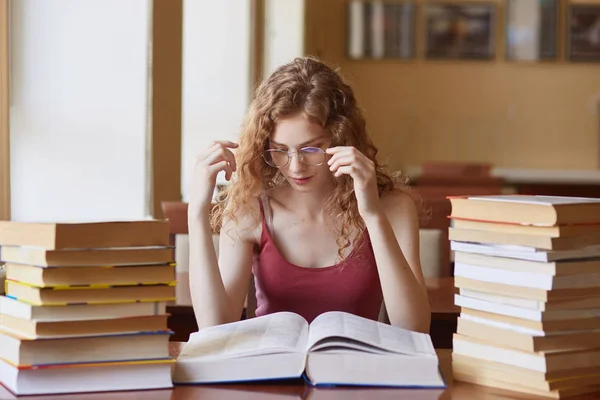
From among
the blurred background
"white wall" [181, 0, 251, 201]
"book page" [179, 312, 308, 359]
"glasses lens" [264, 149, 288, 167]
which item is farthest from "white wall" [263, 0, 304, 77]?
"book page" [179, 312, 308, 359]

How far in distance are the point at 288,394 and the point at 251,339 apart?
0.14 metres

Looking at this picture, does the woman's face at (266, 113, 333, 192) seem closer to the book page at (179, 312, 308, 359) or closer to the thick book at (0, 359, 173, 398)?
the book page at (179, 312, 308, 359)

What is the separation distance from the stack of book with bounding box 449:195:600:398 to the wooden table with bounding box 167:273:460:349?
0.80m

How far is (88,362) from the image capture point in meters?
1.44

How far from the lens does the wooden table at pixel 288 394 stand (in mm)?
1430

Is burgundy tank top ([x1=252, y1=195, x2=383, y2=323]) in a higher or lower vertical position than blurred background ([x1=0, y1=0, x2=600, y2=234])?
lower

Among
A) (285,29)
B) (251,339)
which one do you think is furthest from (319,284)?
(285,29)

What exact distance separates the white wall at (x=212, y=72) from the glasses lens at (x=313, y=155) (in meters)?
2.52

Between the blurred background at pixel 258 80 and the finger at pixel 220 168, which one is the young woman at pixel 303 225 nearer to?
the finger at pixel 220 168

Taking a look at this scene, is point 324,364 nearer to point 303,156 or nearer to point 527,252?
point 527,252

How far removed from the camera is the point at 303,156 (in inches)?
82.6

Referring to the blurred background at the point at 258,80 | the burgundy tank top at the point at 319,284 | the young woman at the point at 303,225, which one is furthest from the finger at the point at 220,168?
the blurred background at the point at 258,80

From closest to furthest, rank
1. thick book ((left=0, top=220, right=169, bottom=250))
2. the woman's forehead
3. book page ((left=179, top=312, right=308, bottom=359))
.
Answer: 1. thick book ((left=0, top=220, right=169, bottom=250))
2. book page ((left=179, top=312, right=308, bottom=359))
3. the woman's forehead

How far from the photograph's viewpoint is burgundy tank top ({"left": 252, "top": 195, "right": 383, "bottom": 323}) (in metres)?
2.24
